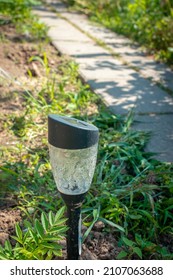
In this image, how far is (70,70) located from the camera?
396 cm

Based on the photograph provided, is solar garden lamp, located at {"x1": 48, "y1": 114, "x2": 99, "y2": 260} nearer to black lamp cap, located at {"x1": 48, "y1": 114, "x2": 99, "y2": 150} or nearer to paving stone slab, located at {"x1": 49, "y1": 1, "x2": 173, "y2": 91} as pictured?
black lamp cap, located at {"x1": 48, "y1": 114, "x2": 99, "y2": 150}

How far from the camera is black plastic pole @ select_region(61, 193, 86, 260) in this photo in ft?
4.81

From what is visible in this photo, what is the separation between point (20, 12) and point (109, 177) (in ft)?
13.0

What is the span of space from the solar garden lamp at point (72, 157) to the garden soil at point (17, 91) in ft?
0.95

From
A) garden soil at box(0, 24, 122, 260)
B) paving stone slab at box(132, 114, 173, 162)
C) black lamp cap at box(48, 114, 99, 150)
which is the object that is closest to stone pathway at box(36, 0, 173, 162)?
paving stone slab at box(132, 114, 173, 162)

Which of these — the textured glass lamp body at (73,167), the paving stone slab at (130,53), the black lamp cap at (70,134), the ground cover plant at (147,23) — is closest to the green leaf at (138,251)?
the textured glass lamp body at (73,167)

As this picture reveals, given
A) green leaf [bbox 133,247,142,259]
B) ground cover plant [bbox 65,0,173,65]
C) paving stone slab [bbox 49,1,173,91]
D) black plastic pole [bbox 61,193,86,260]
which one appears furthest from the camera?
ground cover plant [bbox 65,0,173,65]

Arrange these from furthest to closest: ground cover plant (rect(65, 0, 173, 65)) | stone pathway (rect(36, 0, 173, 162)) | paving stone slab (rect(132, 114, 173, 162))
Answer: ground cover plant (rect(65, 0, 173, 65)), stone pathway (rect(36, 0, 173, 162)), paving stone slab (rect(132, 114, 173, 162))

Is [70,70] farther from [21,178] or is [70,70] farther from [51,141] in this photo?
[51,141]

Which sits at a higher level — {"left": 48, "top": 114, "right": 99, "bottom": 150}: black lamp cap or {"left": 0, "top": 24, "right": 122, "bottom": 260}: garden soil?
{"left": 48, "top": 114, "right": 99, "bottom": 150}: black lamp cap

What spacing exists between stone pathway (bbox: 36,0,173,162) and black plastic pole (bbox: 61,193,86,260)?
1.05 metres

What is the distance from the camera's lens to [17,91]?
3.45m

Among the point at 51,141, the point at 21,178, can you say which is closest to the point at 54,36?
the point at 21,178
